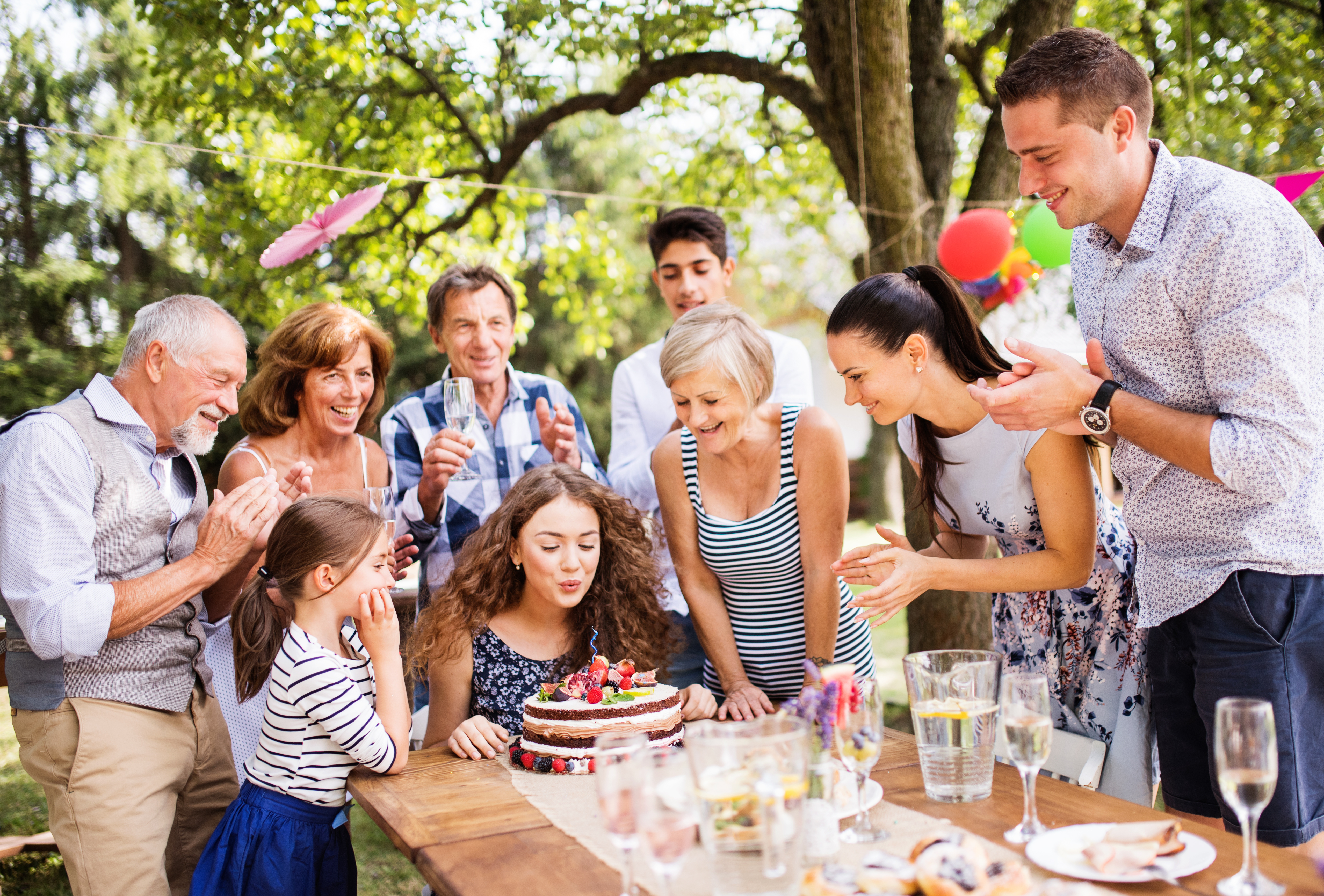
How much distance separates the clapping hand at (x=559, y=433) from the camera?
12.1 ft

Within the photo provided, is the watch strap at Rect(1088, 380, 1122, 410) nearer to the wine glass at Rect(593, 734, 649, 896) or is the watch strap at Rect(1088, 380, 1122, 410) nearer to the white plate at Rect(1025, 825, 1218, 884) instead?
the white plate at Rect(1025, 825, 1218, 884)

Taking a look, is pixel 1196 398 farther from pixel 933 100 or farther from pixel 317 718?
pixel 933 100

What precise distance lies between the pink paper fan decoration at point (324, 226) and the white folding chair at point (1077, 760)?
11.3ft

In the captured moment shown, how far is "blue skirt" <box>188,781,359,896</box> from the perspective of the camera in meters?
2.62

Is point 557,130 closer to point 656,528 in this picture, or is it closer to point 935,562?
point 656,528

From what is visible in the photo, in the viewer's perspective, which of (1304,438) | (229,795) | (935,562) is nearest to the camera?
(1304,438)

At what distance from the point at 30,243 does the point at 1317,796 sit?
14814 millimetres

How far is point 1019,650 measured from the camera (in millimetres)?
2959

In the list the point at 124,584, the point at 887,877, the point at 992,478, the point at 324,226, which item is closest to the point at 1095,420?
the point at 992,478

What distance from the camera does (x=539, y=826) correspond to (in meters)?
2.09

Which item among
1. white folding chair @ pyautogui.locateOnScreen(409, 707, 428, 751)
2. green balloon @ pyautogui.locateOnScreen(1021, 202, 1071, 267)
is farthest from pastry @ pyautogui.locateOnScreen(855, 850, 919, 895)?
green balloon @ pyautogui.locateOnScreen(1021, 202, 1071, 267)

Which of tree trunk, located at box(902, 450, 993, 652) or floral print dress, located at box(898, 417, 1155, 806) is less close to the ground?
floral print dress, located at box(898, 417, 1155, 806)

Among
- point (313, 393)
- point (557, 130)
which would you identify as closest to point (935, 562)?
point (313, 393)

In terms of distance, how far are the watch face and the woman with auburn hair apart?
2.25 m
